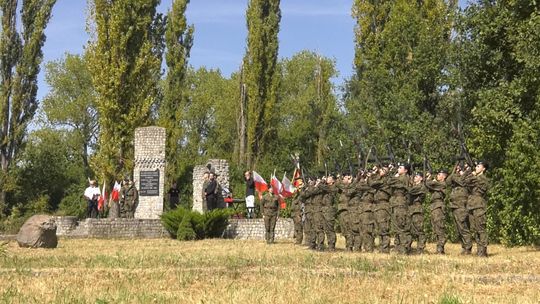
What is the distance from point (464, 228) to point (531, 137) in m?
3.08

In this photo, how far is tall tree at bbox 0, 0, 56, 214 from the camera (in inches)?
1559

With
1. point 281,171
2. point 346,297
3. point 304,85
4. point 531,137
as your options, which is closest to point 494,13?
point 531,137

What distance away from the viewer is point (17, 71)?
4000 cm

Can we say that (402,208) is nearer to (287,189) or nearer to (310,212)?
(310,212)

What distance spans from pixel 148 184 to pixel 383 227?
14163 millimetres

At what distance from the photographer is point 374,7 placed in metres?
37.3

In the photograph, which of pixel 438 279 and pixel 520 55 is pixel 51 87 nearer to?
pixel 520 55

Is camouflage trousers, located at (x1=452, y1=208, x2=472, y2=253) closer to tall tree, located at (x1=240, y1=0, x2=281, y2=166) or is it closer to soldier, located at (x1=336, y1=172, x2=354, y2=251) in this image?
soldier, located at (x1=336, y1=172, x2=354, y2=251)

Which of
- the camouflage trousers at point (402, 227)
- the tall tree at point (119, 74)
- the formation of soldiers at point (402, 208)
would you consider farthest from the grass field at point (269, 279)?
the tall tree at point (119, 74)

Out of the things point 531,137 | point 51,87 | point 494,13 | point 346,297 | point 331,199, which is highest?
point 51,87

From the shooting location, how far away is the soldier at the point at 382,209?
1688 centimetres

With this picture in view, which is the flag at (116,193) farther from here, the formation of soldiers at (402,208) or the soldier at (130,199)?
the formation of soldiers at (402,208)

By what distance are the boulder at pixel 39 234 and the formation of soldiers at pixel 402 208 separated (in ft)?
20.7

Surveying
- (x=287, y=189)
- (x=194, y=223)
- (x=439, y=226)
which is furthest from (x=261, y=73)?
(x=439, y=226)
